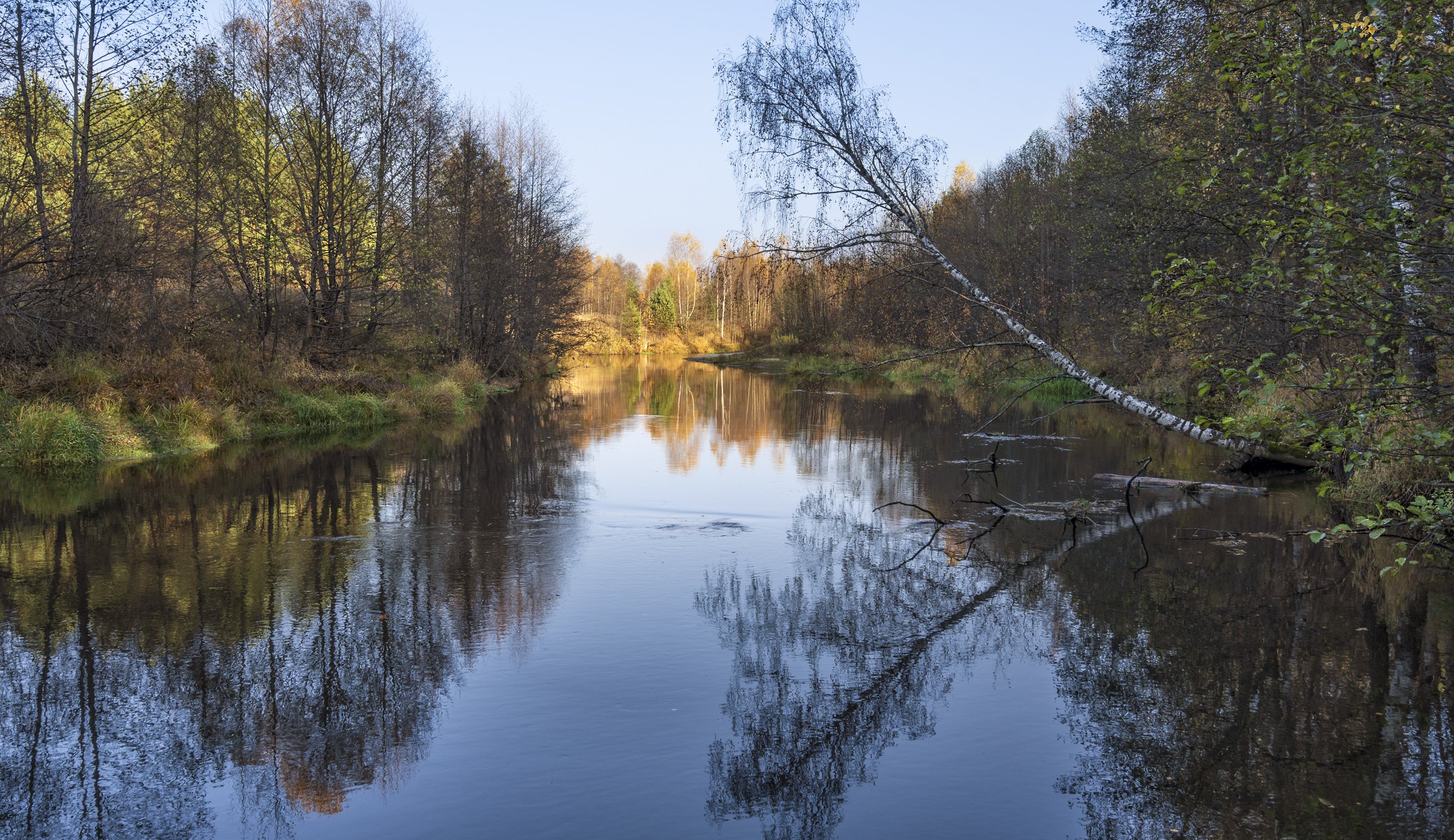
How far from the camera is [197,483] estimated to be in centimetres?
1401

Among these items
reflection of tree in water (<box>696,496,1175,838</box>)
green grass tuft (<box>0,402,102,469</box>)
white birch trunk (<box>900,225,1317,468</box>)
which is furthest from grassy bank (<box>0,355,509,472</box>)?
white birch trunk (<box>900,225,1317,468</box>)

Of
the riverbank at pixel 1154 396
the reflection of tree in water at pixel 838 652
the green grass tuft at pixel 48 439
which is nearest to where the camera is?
the reflection of tree in water at pixel 838 652

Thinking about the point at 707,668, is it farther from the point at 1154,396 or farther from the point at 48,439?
the point at 1154,396

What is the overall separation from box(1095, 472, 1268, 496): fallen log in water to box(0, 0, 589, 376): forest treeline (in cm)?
1669

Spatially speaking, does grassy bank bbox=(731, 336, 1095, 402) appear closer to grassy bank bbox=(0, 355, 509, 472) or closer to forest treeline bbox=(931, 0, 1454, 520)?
forest treeline bbox=(931, 0, 1454, 520)

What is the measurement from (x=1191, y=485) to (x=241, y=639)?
1246 cm

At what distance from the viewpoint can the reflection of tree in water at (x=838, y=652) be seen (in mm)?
5023

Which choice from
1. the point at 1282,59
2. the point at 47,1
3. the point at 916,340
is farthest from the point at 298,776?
the point at 916,340

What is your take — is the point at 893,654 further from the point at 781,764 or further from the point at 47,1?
the point at 47,1

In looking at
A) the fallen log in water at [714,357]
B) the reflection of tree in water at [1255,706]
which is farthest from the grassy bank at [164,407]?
the fallen log in water at [714,357]

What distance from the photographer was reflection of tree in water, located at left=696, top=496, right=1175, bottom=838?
5023 millimetres

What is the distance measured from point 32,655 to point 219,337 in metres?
15.3

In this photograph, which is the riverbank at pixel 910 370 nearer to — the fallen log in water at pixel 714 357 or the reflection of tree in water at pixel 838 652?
the fallen log in water at pixel 714 357

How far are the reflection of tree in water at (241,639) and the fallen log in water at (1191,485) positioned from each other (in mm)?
8504
